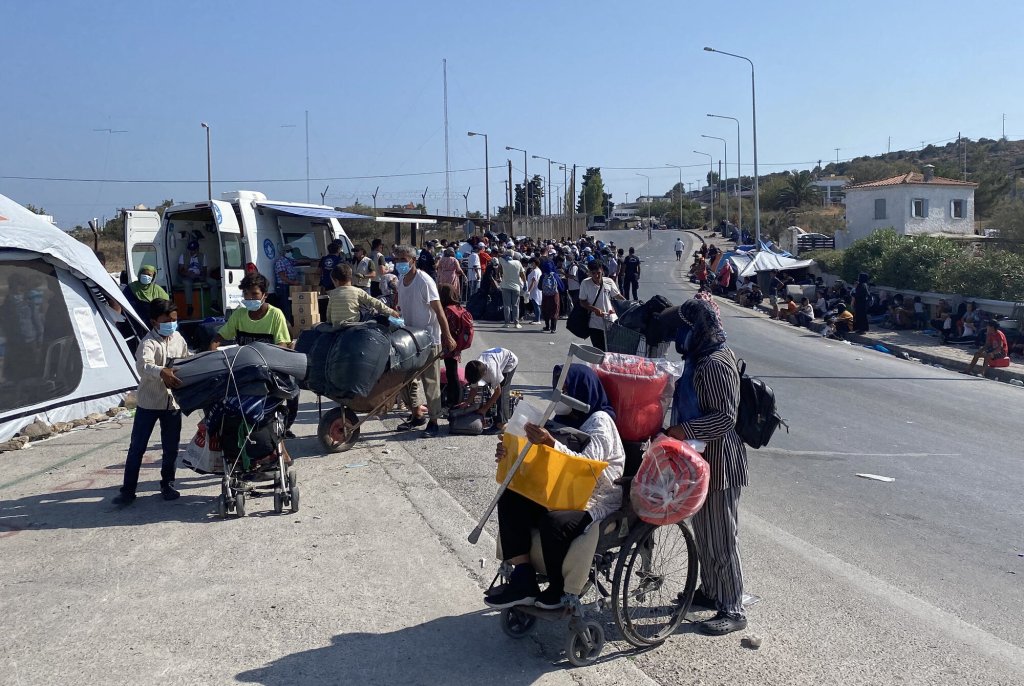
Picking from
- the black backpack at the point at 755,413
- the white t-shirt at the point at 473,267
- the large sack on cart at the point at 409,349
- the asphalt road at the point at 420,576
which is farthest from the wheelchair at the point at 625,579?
the white t-shirt at the point at 473,267

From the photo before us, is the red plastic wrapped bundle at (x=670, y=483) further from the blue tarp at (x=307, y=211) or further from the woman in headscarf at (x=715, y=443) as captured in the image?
the blue tarp at (x=307, y=211)

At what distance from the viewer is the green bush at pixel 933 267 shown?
22453 millimetres

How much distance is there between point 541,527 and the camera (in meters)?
4.33

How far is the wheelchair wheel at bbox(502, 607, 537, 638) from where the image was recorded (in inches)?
182

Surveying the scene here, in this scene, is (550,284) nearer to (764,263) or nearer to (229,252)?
(229,252)

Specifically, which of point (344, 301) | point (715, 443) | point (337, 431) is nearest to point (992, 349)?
point (344, 301)

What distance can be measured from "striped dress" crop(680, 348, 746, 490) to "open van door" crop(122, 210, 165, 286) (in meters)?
14.7

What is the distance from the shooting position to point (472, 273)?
22.5 m

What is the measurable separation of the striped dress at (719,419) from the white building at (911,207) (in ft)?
162

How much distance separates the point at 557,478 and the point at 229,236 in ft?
43.8

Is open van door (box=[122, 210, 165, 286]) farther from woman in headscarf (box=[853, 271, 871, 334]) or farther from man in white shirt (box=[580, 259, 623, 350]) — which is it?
woman in headscarf (box=[853, 271, 871, 334])

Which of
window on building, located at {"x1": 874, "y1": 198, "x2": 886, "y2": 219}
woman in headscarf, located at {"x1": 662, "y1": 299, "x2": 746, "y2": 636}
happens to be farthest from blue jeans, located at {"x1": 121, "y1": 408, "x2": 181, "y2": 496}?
window on building, located at {"x1": 874, "y1": 198, "x2": 886, "y2": 219}

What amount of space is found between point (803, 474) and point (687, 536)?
14.1ft

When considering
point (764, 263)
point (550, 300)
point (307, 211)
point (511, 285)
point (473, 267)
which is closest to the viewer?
point (307, 211)
